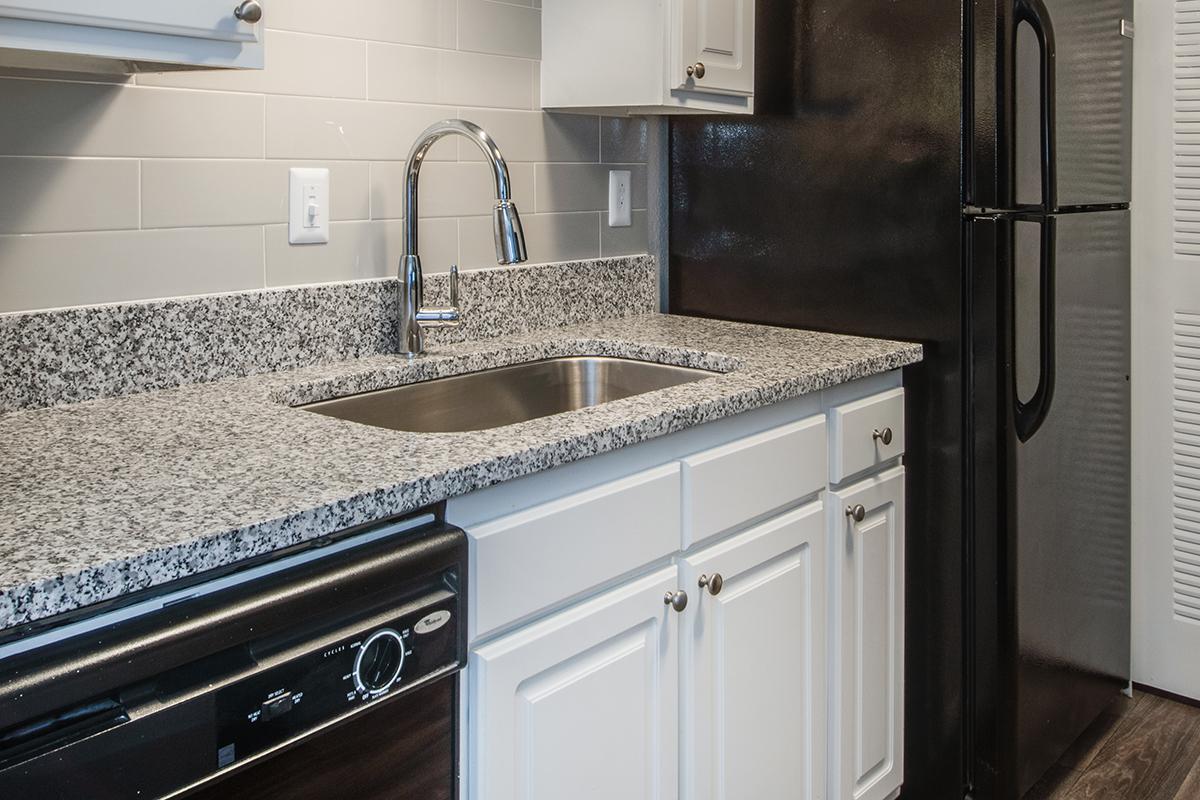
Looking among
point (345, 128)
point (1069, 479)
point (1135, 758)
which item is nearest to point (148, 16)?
point (345, 128)

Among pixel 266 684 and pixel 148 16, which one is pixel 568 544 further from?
pixel 148 16

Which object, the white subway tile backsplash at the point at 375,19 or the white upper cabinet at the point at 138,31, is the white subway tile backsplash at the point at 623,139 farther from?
the white upper cabinet at the point at 138,31

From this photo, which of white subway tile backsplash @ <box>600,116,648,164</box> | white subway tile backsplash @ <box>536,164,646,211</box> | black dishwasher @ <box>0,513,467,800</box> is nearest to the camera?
black dishwasher @ <box>0,513,467,800</box>

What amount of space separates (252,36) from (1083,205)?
1538 mm

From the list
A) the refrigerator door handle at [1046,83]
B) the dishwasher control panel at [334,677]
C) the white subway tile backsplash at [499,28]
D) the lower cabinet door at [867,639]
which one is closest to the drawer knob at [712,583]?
the lower cabinet door at [867,639]

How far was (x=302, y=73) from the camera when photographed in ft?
5.57

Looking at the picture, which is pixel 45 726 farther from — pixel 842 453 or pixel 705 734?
pixel 842 453

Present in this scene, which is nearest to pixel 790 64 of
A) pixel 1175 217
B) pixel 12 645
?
pixel 1175 217

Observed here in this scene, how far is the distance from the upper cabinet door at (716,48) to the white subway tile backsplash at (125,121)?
0.72m

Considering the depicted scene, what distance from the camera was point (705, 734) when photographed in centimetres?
153

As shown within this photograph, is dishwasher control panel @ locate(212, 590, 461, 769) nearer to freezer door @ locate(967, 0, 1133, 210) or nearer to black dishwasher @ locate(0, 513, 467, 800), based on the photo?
black dishwasher @ locate(0, 513, 467, 800)

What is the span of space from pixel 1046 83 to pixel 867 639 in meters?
0.98

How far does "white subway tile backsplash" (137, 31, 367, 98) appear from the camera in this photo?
159 cm

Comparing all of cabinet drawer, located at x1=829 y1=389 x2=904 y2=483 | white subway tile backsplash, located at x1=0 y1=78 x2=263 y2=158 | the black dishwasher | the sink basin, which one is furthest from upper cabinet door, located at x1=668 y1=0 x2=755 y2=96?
the black dishwasher
